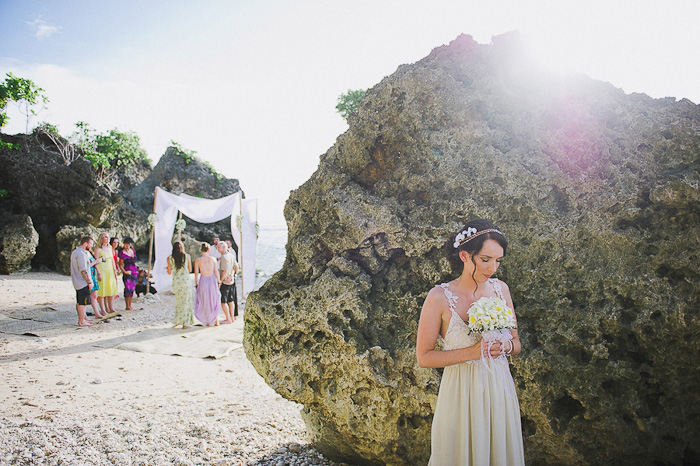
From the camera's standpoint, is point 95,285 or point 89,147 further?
point 89,147

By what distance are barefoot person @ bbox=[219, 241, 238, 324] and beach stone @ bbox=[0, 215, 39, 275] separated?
11.5 m

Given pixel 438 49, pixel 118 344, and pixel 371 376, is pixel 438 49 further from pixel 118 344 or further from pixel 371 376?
pixel 118 344

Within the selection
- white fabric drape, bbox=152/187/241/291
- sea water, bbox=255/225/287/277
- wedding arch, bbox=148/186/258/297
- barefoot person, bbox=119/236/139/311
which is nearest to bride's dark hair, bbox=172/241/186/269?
barefoot person, bbox=119/236/139/311

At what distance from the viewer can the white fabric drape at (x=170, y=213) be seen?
14.7 metres

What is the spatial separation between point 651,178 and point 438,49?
2.47 m

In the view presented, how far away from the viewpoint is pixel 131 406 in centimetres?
638

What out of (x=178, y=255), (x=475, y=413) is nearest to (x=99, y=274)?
(x=178, y=255)

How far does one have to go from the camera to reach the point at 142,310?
46.3 feet

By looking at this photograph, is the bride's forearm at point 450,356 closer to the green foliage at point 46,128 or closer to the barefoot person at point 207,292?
the barefoot person at point 207,292

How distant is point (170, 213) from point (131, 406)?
32.4 feet

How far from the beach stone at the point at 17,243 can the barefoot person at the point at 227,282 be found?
37.9ft

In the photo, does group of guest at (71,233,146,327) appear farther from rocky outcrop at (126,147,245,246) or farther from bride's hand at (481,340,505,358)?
rocky outcrop at (126,147,245,246)

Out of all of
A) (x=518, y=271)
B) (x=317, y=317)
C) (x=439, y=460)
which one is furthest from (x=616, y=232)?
(x=317, y=317)

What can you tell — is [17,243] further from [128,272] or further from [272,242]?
[272,242]
